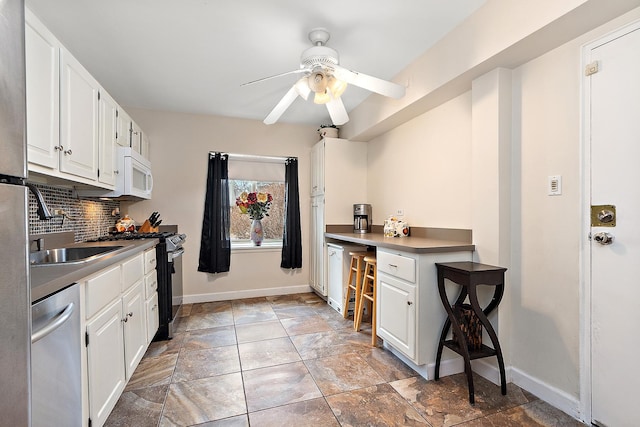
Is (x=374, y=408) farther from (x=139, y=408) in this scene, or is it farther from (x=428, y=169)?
(x=428, y=169)

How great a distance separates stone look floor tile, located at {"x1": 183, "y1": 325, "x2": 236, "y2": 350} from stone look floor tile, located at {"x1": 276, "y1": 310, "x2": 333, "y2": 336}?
1.71ft

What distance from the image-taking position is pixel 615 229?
1471mm

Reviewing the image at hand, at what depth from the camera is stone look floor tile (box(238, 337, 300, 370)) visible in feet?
7.42

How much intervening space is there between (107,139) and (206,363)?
73.5 inches

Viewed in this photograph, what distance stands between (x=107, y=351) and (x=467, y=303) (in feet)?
7.11

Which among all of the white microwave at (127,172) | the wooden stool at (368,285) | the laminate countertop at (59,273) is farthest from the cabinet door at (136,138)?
the wooden stool at (368,285)

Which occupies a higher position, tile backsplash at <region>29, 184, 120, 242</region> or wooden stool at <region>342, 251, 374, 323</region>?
tile backsplash at <region>29, 184, 120, 242</region>

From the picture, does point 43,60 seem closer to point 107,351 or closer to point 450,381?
point 107,351

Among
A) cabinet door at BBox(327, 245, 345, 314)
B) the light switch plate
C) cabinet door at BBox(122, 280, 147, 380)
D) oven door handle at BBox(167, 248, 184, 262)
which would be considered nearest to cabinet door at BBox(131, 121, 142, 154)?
oven door handle at BBox(167, 248, 184, 262)

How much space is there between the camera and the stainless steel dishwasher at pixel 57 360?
91 centimetres

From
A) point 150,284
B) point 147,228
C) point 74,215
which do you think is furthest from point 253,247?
point 74,215

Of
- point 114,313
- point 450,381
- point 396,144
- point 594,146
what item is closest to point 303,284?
point 396,144

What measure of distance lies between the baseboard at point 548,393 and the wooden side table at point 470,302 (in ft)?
0.52

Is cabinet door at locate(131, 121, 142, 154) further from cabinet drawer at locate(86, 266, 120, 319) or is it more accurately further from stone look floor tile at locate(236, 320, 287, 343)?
stone look floor tile at locate(236, 320, 287, 343)
